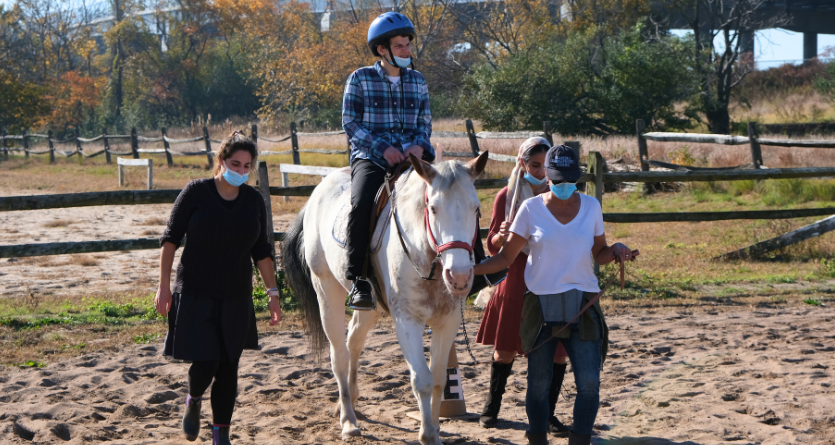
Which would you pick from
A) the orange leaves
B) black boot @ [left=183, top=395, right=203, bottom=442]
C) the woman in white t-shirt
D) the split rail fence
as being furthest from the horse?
the orange leaves

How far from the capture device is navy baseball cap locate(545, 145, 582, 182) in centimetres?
315

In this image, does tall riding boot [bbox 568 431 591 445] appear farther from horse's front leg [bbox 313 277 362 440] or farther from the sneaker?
horse's front leg [bbox 313 277 362 440]

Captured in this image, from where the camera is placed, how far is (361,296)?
3891mm

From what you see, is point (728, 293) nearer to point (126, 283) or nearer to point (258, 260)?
point (258, 260)

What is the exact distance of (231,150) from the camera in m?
3.48

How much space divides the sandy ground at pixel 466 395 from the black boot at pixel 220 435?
0.89 feet

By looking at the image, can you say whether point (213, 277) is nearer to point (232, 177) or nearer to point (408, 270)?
point (232, 177)

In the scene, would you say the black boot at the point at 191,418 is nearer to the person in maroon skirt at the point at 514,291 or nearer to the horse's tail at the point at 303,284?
the horse's tail at the point at 303,284

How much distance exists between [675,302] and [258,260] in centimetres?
521

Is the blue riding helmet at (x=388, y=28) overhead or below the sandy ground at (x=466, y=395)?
overhead

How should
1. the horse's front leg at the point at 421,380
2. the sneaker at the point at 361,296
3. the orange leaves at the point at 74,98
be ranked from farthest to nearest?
the orange leaves at the point at 74,98 < the sneaker at the point at 361,296 < the horse's front leg at the point at 421,380

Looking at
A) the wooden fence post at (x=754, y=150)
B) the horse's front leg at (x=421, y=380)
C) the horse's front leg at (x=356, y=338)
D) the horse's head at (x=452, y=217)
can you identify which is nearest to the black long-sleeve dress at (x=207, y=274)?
the horse's front leg at (x=421, y=380)

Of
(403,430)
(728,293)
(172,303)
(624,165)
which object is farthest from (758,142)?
(172,303)

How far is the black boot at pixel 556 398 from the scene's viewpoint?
382 cm
